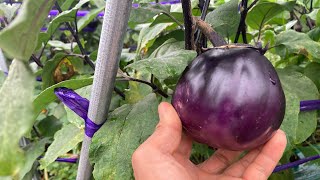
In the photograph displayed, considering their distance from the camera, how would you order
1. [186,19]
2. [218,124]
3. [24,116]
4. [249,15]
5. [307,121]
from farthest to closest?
[249,15] < [307,121] < [186,19] < [218,124] < [24,116]

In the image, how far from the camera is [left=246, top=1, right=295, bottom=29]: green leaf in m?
0.82

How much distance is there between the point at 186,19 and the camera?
56 centimetres

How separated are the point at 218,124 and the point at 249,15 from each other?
0.50 metres

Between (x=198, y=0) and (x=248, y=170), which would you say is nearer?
(x=248, y=170)

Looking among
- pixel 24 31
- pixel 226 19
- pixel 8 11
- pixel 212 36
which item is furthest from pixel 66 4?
pixel 24 31

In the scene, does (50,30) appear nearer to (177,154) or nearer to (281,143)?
(177,154)

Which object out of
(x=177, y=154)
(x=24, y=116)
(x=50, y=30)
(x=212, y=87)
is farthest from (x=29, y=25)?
(x=50, y=30)

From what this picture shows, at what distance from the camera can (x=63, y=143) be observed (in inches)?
30.8

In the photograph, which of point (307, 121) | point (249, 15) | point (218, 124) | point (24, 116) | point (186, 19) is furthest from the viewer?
point (249, 15)

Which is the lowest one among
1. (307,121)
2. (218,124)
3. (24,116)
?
(307,121)

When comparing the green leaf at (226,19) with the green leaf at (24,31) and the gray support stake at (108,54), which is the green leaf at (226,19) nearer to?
the gray support stake at (108,54)

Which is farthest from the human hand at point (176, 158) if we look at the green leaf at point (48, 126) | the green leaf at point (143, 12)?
the green leaf at point (48, 126)

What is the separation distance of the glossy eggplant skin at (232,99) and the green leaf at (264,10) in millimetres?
380

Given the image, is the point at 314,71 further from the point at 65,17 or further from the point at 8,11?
the point at 8,11
